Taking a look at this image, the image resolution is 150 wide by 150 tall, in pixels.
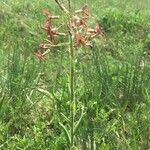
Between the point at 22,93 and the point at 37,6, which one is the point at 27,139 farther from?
the point at 37,6

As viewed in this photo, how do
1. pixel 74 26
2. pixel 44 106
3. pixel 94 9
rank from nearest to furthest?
pixel 74 26, pixel 44 106, pixel 94 9

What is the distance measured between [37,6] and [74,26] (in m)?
8.10

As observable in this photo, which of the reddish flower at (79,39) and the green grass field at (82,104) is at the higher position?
the reddish flower at (79,39)

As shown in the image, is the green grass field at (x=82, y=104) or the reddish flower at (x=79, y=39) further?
the green grass field at (x=82, y=104)

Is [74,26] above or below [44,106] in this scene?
above

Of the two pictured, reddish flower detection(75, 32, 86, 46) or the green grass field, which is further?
the green grass field

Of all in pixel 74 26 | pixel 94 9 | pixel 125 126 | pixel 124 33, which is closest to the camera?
pixel 74 26

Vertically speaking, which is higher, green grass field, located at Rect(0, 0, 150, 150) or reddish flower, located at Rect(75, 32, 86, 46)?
reddish flower, located at Rect(75, 32, 86, 46)

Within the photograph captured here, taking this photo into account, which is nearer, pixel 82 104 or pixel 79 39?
pixel 79 39

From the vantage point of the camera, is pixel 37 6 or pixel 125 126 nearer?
pixel 125 126

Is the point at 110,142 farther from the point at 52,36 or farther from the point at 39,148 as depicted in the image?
the point at 52,36

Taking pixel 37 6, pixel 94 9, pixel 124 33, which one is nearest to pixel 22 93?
pixel 124 33

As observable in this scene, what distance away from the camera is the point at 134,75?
4.61 metres

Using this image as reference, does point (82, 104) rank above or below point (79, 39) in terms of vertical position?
below
